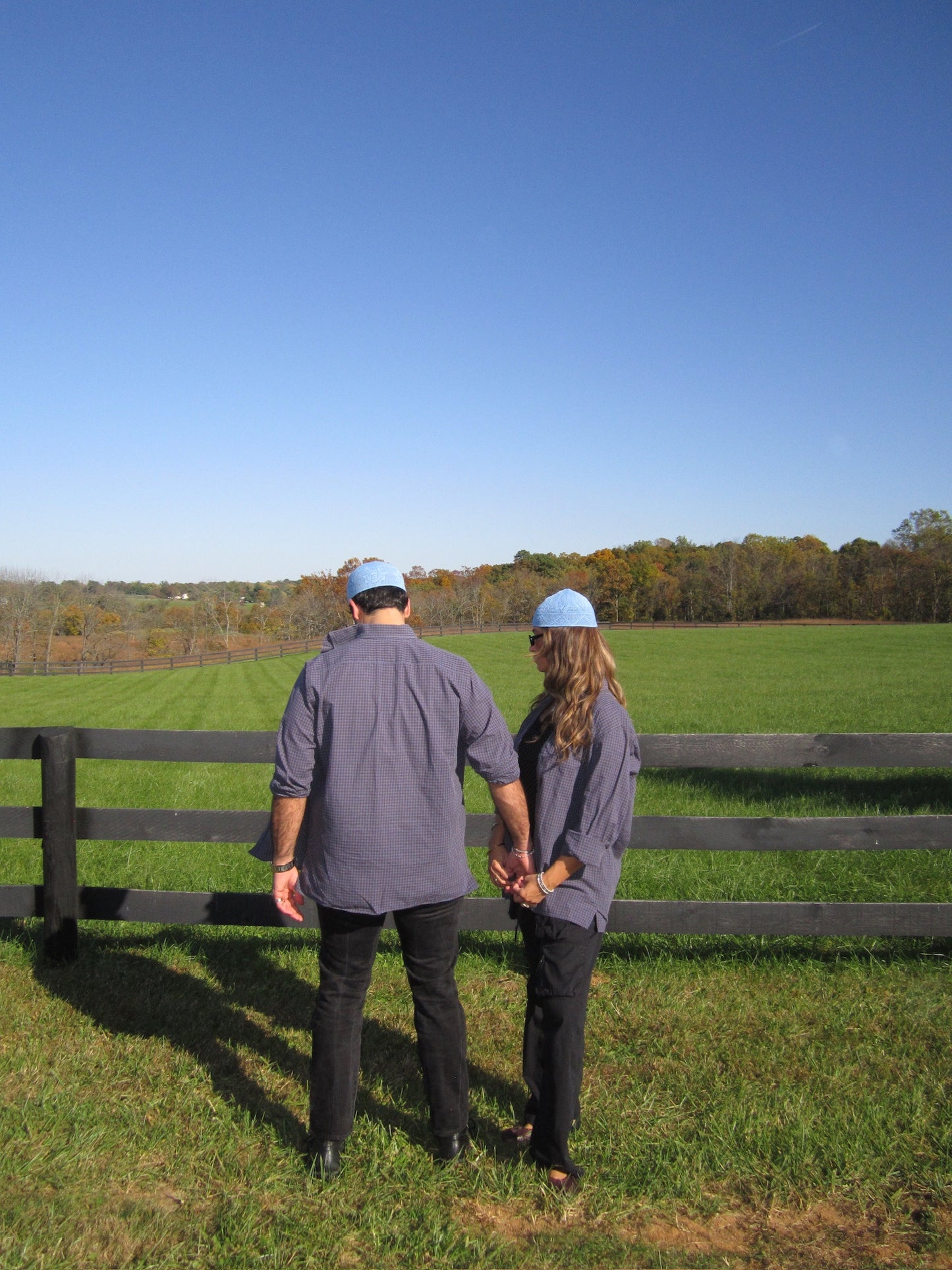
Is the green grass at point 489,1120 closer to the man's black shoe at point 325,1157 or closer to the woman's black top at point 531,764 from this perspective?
the man's black shoe at point 325,1157

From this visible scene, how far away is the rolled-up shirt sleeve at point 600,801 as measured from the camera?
9.58ft

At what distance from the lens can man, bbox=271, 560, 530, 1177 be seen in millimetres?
2904

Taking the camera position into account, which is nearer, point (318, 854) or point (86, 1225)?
point (86, 1225)

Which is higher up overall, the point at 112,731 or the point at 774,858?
the point at 112,731

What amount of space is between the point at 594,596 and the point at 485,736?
4138 inches

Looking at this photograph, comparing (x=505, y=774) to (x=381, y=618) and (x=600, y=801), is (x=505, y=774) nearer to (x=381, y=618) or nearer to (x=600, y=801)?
(x=600, y=801)

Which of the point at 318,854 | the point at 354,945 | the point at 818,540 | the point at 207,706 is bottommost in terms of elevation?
the point at 207,706

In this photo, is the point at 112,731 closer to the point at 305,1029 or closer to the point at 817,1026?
the point at 305,1029

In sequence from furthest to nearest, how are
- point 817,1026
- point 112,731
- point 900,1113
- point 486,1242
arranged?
point 112,731
point 817,1026
point 900,1113
point 486,1242

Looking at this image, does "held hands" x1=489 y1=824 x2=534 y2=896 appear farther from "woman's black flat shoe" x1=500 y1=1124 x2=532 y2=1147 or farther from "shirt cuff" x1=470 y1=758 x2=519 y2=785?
"woman's black flat shoe" x1=500 y1=1124 x2=532 y2=1147

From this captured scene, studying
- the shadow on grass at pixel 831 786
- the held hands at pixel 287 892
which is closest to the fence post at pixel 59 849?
the held hands at pixel 287 892

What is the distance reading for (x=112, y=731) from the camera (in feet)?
15.3

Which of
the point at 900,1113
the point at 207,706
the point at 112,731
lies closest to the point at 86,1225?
the point at 112,731

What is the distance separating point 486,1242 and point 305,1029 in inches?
63.8
